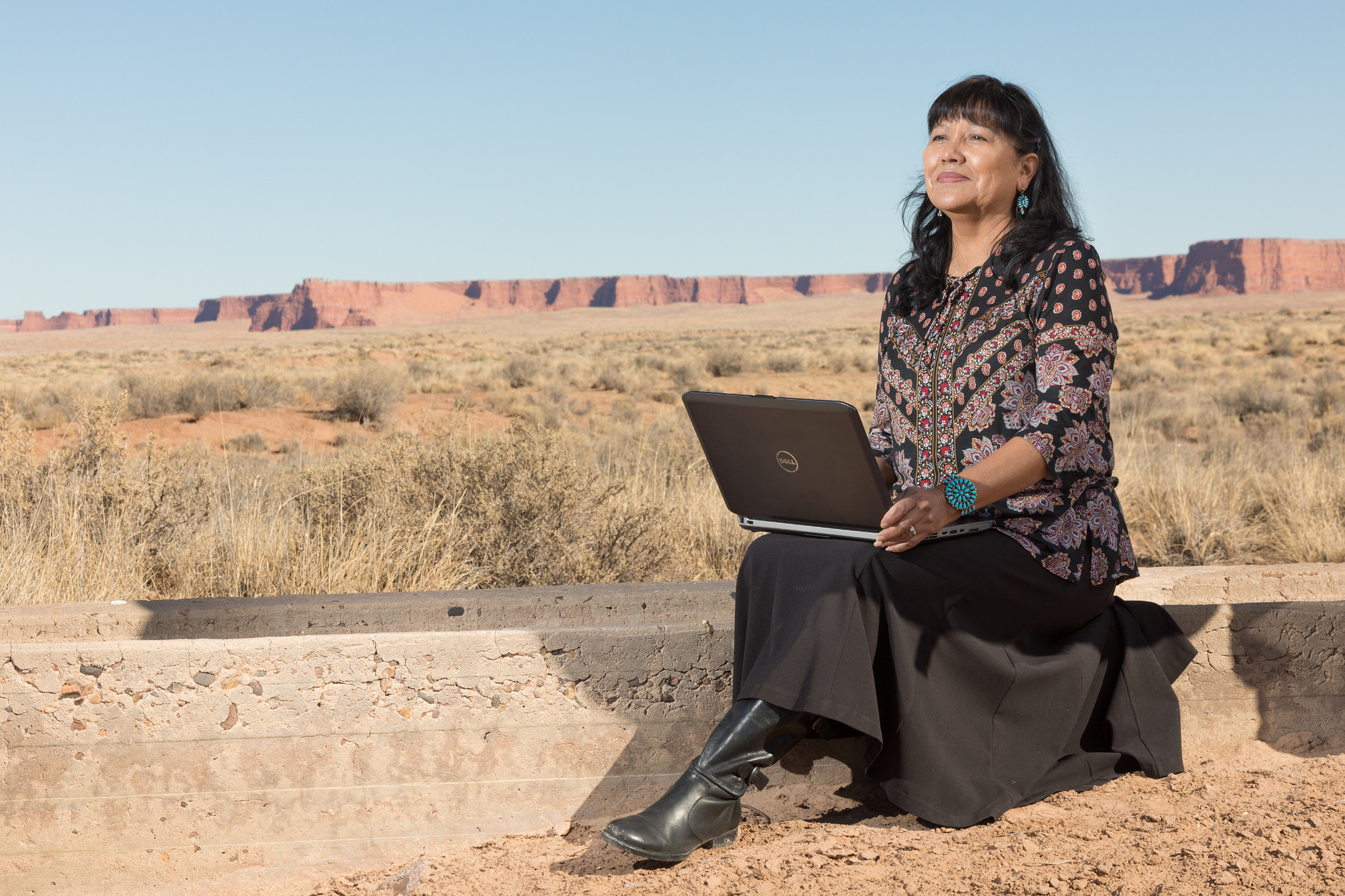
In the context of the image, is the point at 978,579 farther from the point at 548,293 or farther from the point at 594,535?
the point at 548,293

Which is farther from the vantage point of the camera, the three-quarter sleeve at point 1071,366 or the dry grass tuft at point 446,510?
the dry grass tuft at point 446,510

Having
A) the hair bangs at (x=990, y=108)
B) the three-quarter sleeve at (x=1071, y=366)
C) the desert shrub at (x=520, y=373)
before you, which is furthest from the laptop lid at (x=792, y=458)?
the desert shrub at (x=520, y=373)

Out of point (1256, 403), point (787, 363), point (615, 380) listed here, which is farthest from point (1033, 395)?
point (787, 363)

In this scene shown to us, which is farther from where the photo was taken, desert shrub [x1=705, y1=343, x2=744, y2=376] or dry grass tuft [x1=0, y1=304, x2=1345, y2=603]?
desert shrub [x1=705, y1=343, x2=744, y2=376]

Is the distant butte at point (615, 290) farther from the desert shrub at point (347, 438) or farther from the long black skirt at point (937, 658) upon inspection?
the long black skirt at point (937, 658)

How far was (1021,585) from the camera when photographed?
266cm

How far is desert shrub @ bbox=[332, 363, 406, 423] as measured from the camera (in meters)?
16.0

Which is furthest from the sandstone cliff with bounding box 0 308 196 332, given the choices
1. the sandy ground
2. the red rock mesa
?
the sandy ground

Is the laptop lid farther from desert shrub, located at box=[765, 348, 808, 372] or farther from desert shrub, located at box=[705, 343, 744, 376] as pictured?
desert shrub, located at box=[765, 348, 808, 372]

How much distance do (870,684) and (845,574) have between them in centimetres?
26

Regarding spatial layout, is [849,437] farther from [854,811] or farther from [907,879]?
[854,811]

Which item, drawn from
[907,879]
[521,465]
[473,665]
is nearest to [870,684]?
[907,879]

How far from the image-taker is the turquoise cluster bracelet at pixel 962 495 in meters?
2.45

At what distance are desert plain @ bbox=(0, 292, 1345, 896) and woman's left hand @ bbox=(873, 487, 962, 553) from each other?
739mm
